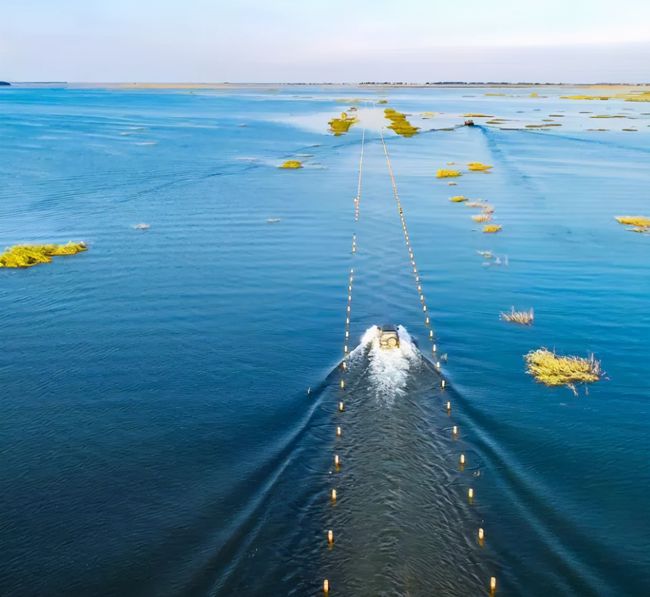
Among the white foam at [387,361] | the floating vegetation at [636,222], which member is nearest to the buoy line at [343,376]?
the white foam at [387,361]

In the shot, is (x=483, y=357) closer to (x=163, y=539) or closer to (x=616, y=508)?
(x=616, y=508)

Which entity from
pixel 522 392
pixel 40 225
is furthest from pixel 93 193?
pixel 522 392

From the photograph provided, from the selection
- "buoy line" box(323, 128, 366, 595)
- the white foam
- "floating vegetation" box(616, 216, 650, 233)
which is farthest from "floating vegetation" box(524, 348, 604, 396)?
"floating vegetation" box(616, 216, 650, 233)

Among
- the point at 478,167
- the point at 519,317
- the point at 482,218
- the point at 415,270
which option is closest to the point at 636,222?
the point at 482,218

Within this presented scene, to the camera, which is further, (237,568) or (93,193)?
(93,193)

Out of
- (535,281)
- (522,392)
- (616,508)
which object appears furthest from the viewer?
(535,281)
